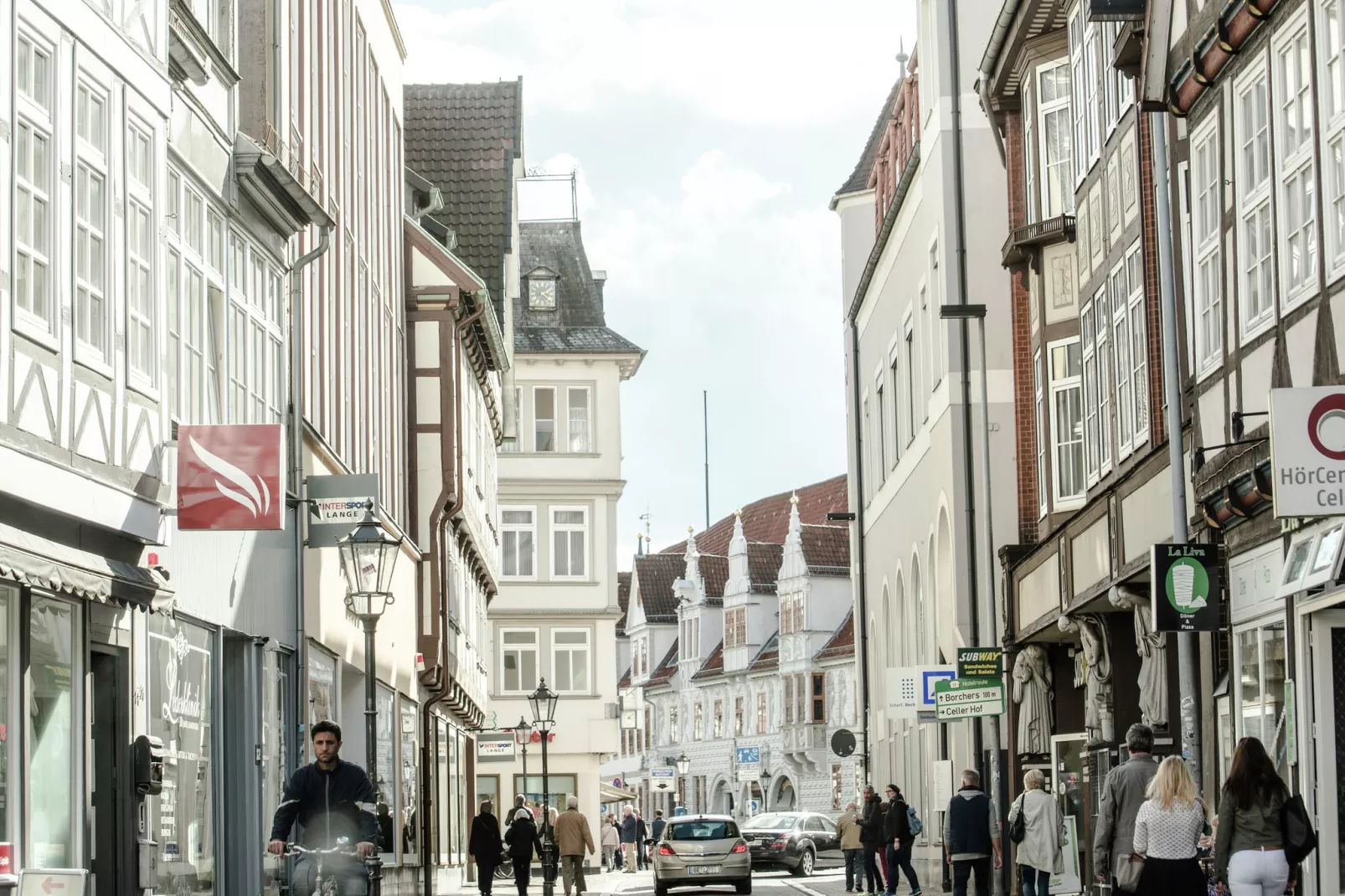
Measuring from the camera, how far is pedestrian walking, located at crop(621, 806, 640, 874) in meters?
65.9

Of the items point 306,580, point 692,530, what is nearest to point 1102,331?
point 306,580

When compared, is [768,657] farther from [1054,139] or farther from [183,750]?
[183,750]

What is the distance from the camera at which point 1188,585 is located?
17547 millimetres

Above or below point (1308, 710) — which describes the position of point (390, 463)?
above

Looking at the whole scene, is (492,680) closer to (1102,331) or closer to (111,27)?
(1102,331)

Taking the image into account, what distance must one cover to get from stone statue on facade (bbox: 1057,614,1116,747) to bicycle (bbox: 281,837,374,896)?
13.2 meters

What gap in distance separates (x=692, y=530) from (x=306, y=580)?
83655mm

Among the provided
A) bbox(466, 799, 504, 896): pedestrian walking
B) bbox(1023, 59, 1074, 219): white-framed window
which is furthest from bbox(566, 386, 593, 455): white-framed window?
bbox(1023, 59, 1074, 219): white-framed window

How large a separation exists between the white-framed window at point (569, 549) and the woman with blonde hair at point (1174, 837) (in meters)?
52.5

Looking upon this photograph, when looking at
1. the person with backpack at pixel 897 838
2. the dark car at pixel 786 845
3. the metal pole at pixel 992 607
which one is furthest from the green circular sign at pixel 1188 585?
the dark car at pixel 786 845

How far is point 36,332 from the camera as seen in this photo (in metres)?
13.0

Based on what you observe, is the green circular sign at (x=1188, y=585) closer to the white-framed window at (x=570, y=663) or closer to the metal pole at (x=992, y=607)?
the metal pole at (x=992, y=607)

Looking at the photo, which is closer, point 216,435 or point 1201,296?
point 216,435

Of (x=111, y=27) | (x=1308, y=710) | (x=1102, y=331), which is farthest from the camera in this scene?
(x=1102, y=331)
